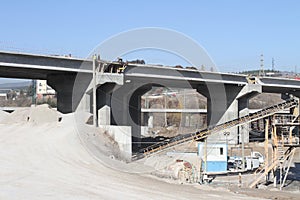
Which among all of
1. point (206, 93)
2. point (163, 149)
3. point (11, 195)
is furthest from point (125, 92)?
point (11, 195)

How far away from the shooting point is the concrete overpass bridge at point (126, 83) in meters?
40.9

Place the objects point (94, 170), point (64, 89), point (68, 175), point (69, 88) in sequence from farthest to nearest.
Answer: point (64, 89) < point (69, 88) < point (94, 170) < point (68, 175)

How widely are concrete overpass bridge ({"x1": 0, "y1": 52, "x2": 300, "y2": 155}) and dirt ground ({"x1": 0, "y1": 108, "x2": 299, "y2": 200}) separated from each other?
23.6ft

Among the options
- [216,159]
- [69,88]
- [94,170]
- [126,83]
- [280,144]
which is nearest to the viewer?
[94,170]

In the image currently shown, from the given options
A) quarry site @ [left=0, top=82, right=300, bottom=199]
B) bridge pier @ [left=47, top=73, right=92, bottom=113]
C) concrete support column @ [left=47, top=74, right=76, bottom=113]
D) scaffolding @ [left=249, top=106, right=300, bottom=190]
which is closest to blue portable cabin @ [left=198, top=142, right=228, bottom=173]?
quarry site @ [left=0, top=82, right=300, bottom=199]

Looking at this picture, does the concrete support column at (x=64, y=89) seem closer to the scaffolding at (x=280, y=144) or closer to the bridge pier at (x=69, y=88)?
the bridge pier at (x=69, y=88)

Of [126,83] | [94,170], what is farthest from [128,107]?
[94,170]

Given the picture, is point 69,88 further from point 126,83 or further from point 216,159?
point 216,159

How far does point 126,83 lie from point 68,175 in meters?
28.8

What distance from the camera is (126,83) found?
50969 millimetres

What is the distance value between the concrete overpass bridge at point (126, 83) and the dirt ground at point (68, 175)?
7.19m

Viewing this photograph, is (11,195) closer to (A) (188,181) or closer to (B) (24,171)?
(B) (24,171)

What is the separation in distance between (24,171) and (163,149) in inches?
688

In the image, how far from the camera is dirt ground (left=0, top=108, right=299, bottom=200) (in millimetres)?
19328
